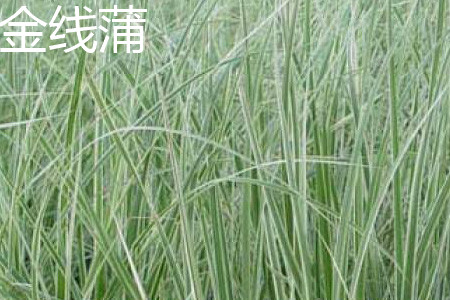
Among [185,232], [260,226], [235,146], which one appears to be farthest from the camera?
[235,146]

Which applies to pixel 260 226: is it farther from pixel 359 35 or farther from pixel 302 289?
pixel 359 35

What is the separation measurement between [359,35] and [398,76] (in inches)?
9.8

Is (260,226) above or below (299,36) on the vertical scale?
below

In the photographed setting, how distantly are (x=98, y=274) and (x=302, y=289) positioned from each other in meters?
0.24

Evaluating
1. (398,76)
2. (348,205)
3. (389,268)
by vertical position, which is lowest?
(389,268)

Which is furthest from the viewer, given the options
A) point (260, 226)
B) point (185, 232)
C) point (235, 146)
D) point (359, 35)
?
point (359, 35)

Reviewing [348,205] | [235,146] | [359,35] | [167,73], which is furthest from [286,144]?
[359,35]

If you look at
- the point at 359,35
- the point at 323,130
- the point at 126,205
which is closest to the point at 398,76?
the point at 323,130

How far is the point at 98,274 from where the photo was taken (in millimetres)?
878

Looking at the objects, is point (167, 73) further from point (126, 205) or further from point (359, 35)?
point (359, 35)

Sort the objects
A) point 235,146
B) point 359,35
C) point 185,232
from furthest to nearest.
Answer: point 359,35 → point 235,146 → point 185,232

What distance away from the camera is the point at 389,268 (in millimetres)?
948

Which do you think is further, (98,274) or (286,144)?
(98,274)

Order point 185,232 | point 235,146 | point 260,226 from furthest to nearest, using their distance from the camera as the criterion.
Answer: point 235,146, point 260,226, point 185,232
